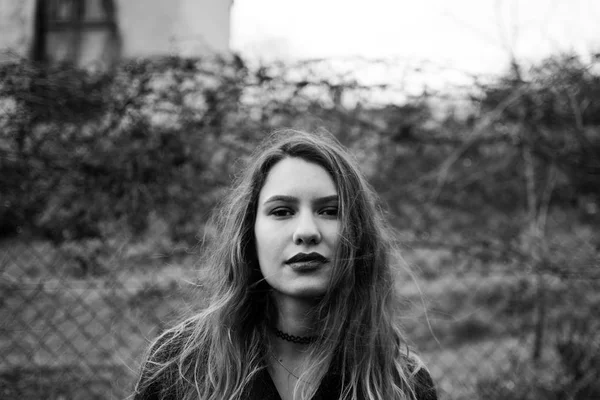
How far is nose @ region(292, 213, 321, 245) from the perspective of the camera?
1519 mm

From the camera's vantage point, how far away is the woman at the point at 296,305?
5.16 ft

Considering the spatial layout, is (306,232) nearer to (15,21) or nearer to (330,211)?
(330,211)

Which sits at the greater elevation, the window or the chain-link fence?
the window

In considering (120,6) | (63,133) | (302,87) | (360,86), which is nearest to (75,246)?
(63,133)

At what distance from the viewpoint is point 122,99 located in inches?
110

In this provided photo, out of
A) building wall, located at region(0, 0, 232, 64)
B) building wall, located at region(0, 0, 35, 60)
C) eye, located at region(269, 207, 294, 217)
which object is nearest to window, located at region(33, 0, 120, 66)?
building wall, located at region(0, 0, 232, 64)

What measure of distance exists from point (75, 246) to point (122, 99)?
786mm

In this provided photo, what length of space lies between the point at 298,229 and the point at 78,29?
507 centimetres

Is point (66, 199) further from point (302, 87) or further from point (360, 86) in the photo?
point (360, 86)

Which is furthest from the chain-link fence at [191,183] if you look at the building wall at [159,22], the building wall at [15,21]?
the building wall at [159,22]

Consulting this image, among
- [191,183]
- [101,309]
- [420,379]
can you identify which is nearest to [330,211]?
[420,379]

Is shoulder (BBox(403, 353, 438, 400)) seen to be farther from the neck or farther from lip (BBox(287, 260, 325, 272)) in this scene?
lip (BBox(287, 260, 325, 272))

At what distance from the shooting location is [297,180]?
5.28 ft

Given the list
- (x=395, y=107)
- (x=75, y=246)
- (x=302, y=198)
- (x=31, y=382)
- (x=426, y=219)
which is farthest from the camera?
(x=426, y=219)
